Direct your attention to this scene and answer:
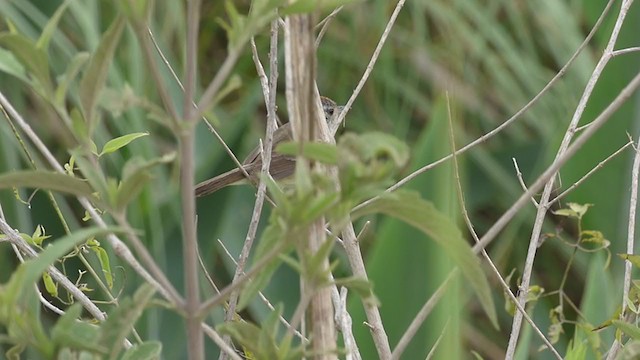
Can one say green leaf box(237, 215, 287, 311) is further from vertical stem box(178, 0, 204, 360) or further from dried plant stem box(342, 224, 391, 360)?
dried plant stem box(342, 224, 391, 360)

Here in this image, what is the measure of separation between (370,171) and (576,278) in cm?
280

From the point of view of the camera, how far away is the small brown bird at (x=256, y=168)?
2.34 metres

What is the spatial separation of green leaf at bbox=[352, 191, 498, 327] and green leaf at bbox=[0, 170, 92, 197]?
0.68 ft

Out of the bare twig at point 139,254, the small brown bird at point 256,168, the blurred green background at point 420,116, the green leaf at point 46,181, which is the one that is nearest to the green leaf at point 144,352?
the bare twig at point 139,254

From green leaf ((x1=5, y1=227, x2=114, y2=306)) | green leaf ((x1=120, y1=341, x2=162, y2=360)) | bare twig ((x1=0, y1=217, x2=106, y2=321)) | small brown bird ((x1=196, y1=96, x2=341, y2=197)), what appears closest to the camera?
green leaf ((x1=5, y1=227, x2=114, y2=306))

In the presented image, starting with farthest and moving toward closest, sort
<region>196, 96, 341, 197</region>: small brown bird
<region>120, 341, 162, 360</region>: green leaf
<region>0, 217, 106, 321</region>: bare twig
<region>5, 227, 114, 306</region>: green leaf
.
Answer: <region>196, 96, 341, 197</region>: small brown bird, <region>0, 217, 106, 321</region>: bare twig, <region>120, 341, 162, 360</region>: green leaf, <region>5, 227, 114, 306</region>: green leaf

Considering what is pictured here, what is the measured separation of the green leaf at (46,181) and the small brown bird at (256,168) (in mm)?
1254

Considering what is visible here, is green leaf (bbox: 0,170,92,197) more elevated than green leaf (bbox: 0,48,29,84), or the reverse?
green leaf (bbox: 0,48,29,84)

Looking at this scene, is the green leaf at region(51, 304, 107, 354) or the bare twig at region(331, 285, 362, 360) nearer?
the green leaf at region(51, 304, 107, 354)

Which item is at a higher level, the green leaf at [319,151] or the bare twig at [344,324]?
the green leaf at [319,151]

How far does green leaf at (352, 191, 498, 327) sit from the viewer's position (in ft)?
2.41

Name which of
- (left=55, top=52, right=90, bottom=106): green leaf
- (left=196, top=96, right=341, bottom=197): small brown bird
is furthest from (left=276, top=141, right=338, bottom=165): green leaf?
(left=196, top=96, right=341, bottom=197): small brown bird

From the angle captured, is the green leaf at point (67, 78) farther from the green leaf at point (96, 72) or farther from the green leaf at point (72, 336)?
the green leaf at point (72, 336)

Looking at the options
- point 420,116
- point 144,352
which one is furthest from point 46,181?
point 420,116
